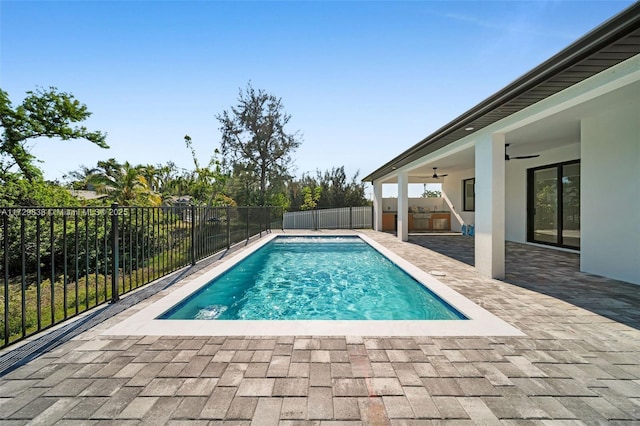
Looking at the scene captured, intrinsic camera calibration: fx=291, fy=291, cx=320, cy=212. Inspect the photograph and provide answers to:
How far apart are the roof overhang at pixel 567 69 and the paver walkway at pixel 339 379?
110 inches

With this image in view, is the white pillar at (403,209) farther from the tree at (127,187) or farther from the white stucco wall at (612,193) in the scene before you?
the tree at (127,187)

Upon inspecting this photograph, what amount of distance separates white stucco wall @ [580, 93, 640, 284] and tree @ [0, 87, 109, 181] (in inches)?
901

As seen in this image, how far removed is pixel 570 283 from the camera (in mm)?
4891

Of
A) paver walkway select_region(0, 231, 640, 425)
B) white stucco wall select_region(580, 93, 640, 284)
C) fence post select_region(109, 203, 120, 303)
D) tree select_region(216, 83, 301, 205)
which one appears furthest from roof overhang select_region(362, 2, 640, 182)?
tree select_region(216, 83, 301, 205)

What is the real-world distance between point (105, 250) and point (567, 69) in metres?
5.96

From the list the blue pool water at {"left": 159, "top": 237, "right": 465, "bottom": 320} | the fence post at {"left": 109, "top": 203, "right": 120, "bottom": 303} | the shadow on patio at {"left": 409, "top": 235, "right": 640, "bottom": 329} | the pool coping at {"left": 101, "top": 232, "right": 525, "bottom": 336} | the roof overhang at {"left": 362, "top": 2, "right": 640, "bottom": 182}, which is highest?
the roof overhang at {"left": 362, "top": 2, "right": 640, "bottom": 182}

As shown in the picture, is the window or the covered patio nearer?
the covered patio

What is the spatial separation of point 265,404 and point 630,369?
285 cm

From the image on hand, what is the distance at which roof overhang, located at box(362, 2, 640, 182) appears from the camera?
2.55 metres

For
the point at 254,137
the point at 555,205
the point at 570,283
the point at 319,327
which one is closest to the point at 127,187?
the point at 254,137

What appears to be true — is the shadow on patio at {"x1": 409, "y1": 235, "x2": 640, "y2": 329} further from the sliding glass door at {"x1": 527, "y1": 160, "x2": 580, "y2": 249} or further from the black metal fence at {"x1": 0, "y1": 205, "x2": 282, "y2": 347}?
the black metal fence at {"x1": 0, "y1": 205, "x2": 282, "y2": 347}

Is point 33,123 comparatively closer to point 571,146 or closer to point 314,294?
point 314,294

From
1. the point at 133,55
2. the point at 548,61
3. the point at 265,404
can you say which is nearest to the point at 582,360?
the point at 265,404

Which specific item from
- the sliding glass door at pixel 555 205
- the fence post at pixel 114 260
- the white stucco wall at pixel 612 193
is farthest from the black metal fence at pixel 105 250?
the sliding glass door at pixel 555 205
